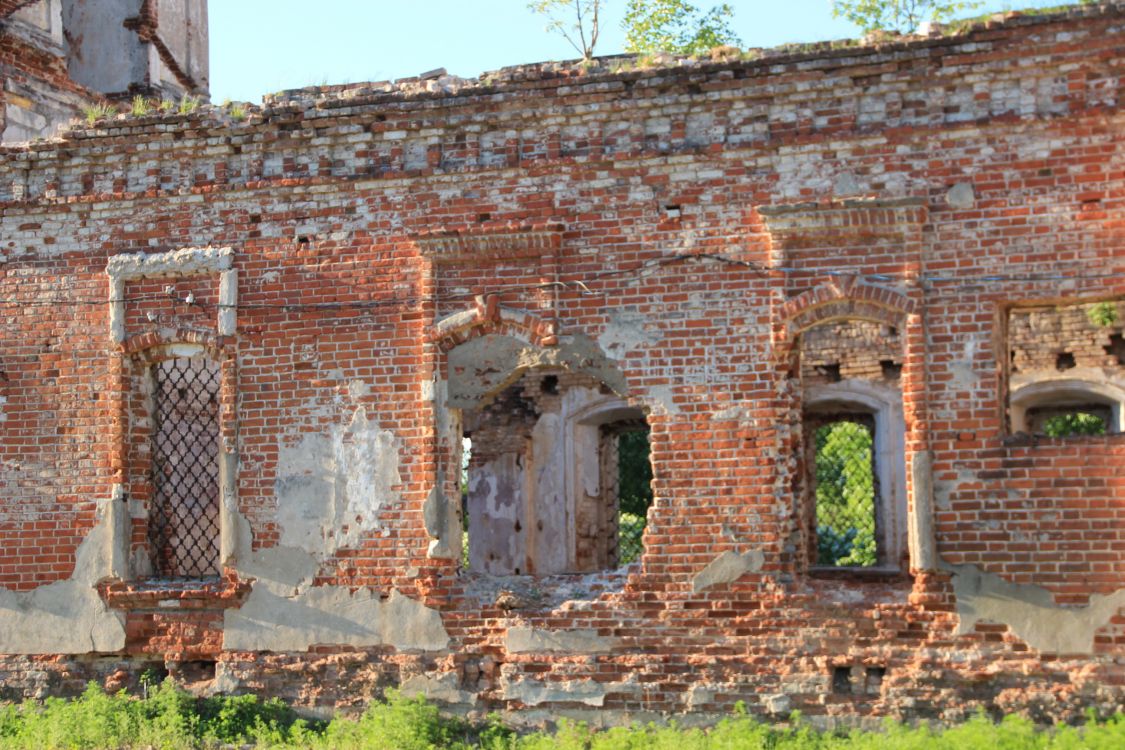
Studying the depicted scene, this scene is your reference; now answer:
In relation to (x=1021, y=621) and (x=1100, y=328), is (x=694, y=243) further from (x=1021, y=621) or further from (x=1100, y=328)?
(x=1100, y=328)

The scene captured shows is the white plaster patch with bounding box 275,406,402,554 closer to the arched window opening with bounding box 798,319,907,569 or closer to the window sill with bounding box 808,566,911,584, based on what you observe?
the arched window opening with bounding box 798,319,907,569

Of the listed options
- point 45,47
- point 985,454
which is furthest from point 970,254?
point 45,47

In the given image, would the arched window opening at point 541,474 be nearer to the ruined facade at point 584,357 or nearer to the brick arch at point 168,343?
the ruined facade at point 584,357

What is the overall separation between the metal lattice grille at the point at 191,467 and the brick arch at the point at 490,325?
325 centimetres

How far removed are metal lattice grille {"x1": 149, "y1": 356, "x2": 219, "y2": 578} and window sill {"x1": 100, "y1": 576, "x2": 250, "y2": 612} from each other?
1.40 m

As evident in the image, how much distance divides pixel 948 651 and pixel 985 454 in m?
1.28

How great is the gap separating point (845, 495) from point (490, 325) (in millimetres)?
10307

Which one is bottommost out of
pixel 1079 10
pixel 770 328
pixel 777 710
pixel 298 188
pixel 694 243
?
pixel 777 710

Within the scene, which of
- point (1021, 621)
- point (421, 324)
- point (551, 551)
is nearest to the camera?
point (1021, 621)

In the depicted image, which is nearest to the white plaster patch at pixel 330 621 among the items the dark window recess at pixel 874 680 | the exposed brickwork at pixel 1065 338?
the dark window recess at pixel 874 680

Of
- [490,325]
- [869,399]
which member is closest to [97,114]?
[490,325]

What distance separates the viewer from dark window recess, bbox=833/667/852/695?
28.7ft

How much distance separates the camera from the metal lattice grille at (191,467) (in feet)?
40.0

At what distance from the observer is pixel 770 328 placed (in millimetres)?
9094
